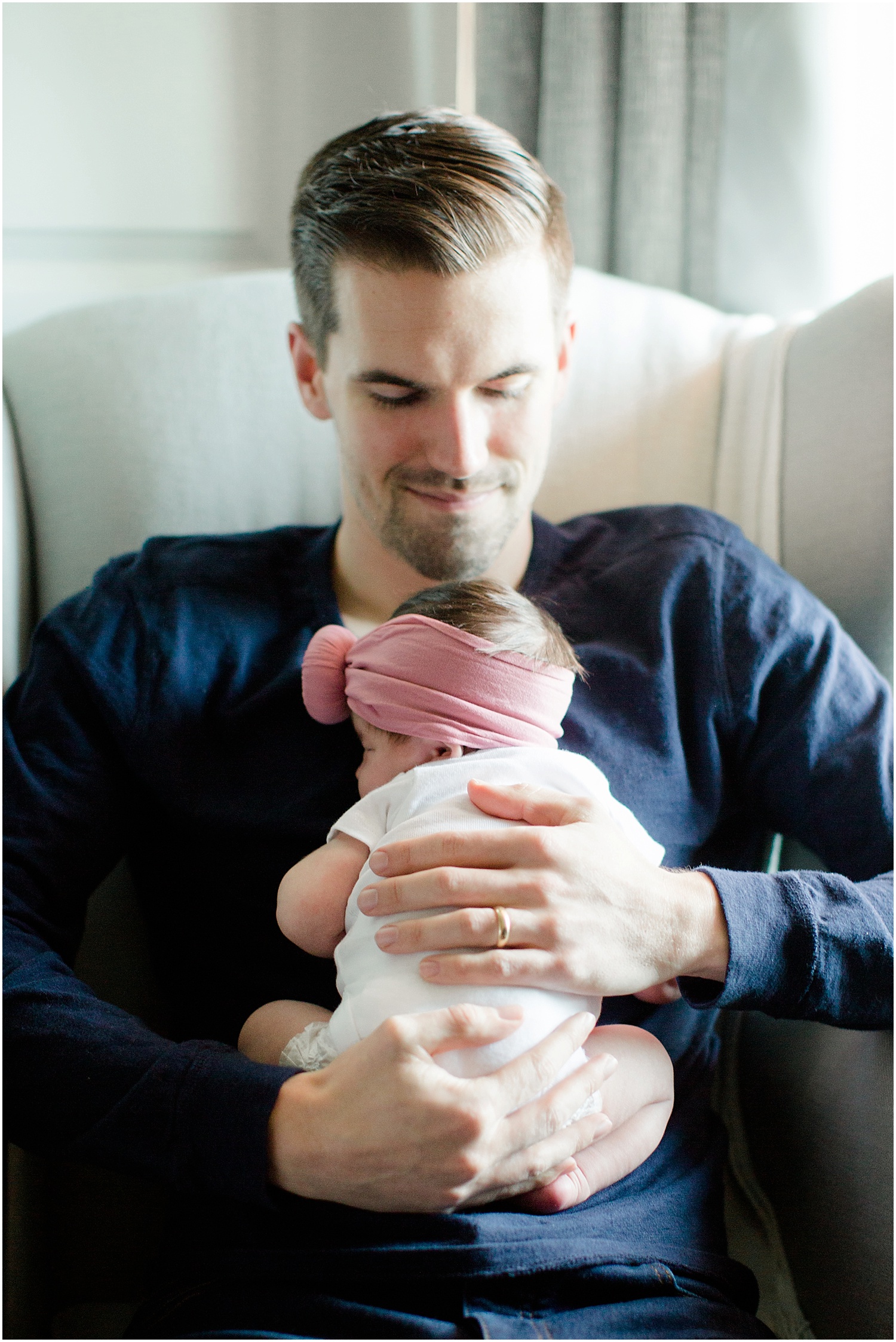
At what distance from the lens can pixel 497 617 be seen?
93cm

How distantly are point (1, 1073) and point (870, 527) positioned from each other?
112 cm

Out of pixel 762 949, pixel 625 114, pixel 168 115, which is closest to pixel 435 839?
pixel 762 949

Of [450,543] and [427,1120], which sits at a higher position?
[450,543]

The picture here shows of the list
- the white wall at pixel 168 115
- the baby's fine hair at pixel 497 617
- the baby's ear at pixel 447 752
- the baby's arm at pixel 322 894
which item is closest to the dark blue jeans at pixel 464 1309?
the baby's arm at pixel 322 894

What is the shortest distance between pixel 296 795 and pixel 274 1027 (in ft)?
0.79

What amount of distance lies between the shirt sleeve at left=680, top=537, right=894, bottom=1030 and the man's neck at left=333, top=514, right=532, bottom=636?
0.26 metres

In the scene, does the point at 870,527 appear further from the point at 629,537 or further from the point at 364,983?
the point at 364,983

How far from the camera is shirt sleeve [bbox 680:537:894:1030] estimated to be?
92 cm

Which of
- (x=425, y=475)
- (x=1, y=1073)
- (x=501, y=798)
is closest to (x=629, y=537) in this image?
(x=425, y=475)

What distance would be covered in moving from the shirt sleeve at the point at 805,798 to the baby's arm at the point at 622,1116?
0.07m

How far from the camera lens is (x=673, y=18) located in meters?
1.51

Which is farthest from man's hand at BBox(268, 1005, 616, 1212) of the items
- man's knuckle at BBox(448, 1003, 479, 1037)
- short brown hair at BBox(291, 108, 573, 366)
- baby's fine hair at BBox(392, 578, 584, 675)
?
short brown hair at BBox(291, 108, 573, 366)

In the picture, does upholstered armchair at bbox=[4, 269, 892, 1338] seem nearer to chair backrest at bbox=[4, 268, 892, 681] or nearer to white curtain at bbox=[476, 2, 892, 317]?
chair backrest at bbox=[4, 268, 892, 681]

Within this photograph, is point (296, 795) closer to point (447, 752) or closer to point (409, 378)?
point (447, 752)
